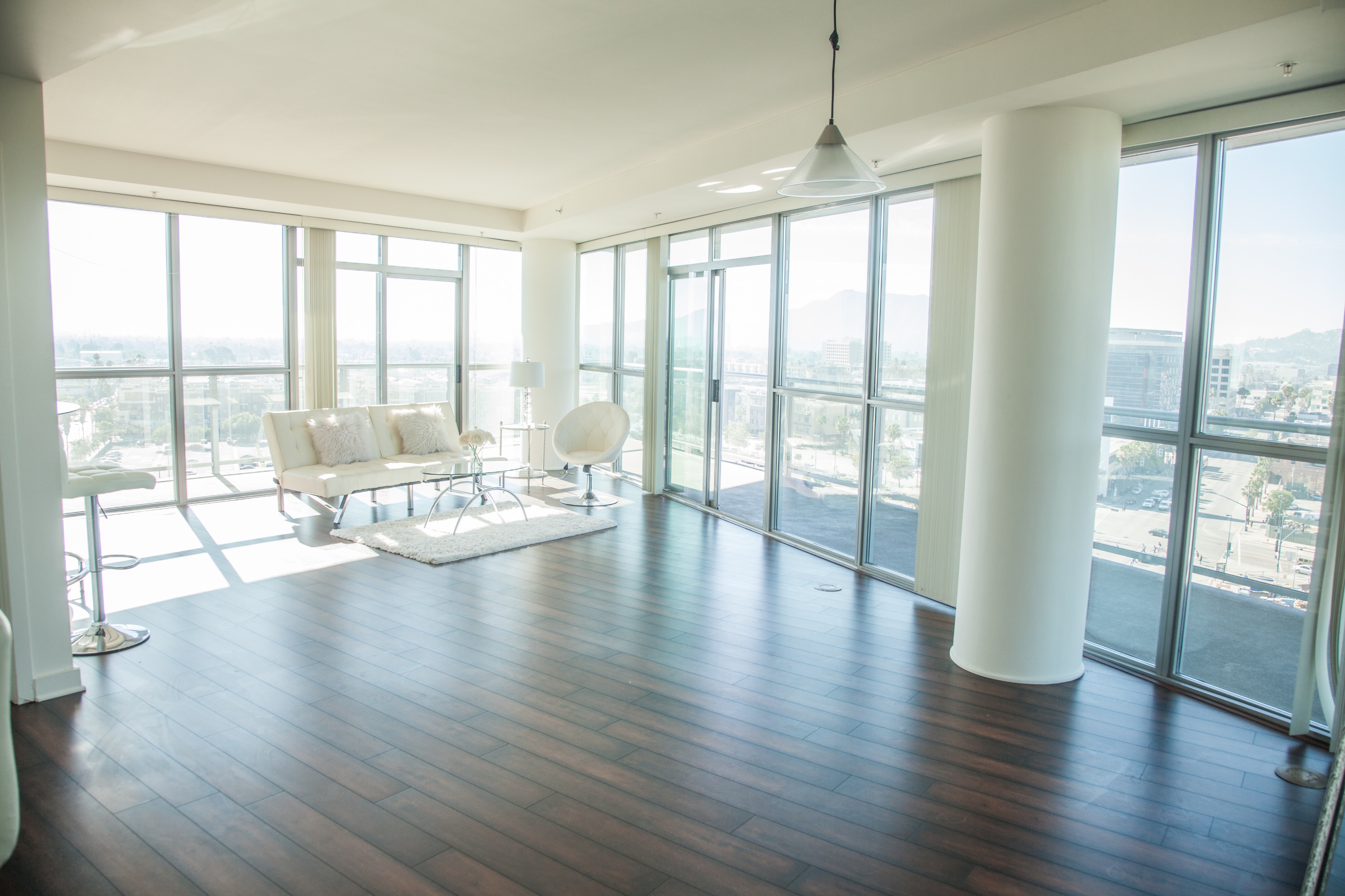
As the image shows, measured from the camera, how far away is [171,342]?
739 cm

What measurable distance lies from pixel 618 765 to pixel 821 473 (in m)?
3.53

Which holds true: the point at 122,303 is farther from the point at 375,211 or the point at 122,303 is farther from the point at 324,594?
the point at 324,594

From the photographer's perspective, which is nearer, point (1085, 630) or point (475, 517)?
point (1085, 630)

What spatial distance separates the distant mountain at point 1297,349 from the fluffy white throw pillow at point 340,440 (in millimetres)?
6651

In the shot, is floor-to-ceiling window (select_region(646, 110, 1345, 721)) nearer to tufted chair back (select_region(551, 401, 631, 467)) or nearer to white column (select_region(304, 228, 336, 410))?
tufted chair back (select_region(551, 401, 631, 467))

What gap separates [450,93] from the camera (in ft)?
15.3

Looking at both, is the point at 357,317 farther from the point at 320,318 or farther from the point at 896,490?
the point at 896,490

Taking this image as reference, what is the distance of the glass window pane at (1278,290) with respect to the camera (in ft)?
10.9

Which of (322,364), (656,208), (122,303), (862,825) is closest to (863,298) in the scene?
(656,208)

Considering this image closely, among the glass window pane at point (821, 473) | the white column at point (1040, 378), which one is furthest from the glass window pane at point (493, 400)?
the white column at point (1040, 378)

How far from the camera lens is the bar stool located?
13.0ft

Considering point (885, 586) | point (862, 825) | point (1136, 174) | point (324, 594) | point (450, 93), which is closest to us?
point (862, 825)

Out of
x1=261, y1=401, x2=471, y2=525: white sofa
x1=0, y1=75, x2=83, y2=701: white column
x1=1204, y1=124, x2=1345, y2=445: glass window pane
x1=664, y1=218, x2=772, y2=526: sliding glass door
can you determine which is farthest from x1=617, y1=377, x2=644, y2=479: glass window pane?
x1=1204, y1=124, x2=1345, y2=445: glass window pane

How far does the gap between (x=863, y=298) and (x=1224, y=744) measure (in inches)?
132
